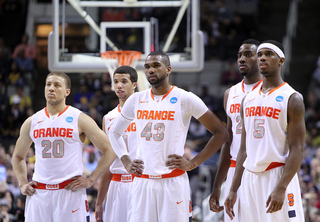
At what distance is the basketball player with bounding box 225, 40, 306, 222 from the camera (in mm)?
4559

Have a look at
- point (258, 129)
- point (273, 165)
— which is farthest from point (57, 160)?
point (273, 165)

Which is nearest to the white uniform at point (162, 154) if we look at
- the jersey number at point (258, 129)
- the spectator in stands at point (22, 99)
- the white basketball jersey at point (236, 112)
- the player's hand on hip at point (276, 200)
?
the jersey number at point (258, 129)

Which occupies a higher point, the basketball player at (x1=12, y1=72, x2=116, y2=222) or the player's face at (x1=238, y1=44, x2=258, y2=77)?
the player's face at (x1=238, y1=44, x2=258, y2=77)

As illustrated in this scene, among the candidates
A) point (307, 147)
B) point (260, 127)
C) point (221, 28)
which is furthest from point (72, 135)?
point (221, 28)

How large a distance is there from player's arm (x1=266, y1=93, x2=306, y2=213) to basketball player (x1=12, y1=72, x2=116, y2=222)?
7.46 feet

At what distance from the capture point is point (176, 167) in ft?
16.7

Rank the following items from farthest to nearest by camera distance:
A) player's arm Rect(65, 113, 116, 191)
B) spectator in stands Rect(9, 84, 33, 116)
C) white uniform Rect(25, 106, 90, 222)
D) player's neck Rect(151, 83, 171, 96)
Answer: spectator in stands Rect(9, 84, 33, 116), player's arm Rect(65, 113, 116, 191), white uniform Rect(25, 106, 90, 222), player's neck Rect(151, 83, 171, 96)

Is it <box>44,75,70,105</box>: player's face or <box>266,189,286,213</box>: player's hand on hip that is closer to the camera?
<box>266,189,286,213</box>: player's hand on hip

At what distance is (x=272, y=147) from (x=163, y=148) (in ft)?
3.82

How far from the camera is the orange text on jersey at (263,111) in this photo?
4.69 meters

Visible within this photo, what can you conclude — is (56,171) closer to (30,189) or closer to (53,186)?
(53,186)

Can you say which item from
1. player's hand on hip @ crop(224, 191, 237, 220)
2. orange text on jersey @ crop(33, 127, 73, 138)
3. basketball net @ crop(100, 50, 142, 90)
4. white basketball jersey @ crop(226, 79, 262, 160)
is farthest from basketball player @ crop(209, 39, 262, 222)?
basketball net @ crop(100, 50, 142, 90)

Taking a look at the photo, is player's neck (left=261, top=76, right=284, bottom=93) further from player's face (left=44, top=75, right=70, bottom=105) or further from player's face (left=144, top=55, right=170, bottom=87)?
player's face (left=44, top=75, right=70, bottom=105)

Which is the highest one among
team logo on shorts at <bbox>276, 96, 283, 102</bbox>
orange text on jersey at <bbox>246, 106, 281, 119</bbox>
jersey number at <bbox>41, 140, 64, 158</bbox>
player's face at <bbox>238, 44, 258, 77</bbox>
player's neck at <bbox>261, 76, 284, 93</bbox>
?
player's face at <bbox>238, 44, 258, 77</bbox>
